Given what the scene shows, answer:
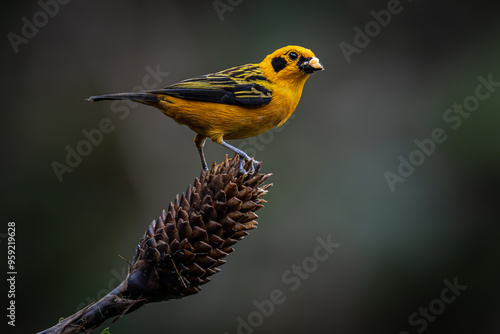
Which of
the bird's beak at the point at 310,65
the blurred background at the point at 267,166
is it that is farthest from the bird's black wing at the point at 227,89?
the blurred background at the point at 267,166

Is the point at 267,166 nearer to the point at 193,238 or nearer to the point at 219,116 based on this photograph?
the point at 219,116

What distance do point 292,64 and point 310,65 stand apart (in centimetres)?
18

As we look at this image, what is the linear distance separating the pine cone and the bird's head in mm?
1999

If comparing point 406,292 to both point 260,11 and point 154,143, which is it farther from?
point 260,11

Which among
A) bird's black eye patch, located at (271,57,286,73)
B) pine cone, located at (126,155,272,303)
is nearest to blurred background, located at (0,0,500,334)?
bird's black eye patch, located at (271,57,286,73)

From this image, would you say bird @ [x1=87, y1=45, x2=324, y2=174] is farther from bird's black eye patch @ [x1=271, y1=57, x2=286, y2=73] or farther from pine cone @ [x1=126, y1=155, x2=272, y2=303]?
pine cone @ [x1=126, y1=155, x2=272, y2=303]

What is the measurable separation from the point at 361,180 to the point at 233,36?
2739 mm

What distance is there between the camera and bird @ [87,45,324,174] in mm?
3885

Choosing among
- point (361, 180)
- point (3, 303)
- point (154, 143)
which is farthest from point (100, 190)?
point (361, 180)

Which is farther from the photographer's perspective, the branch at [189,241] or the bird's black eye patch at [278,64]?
the bird's black eye patch at [278,64]

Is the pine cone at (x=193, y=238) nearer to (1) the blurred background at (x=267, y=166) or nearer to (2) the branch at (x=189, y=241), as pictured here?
(2) the branch at (x=189, y=241)

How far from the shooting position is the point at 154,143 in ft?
22.5

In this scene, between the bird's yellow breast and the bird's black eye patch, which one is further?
the bird's black eye patch

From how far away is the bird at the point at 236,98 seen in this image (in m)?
3.88
